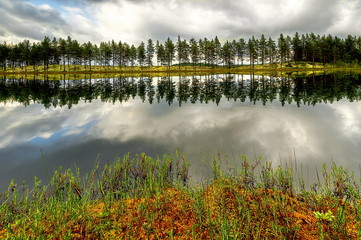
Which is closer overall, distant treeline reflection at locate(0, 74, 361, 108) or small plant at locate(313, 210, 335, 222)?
small plant at locate(313, 210, 335, 222)

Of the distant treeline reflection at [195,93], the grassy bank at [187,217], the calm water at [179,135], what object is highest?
the distant treeline reflection at [195,93]

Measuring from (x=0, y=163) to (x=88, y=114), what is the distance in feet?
35.8

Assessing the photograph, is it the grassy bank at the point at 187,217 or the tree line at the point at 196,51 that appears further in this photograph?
the tree line at the point at 196,51

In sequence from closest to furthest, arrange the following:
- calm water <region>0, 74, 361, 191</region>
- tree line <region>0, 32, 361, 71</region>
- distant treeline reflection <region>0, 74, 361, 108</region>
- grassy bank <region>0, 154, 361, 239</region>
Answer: grassy bank <region>0, 154, 361, 239</region> → calm water <region>0, 74, 361, 191</region> → distant treeline reflection <region>0, 74, 361, 108</region> → tree line <region>0, 32, 361, 71</region>

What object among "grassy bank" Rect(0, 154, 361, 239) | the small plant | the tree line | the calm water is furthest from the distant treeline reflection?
the tree line

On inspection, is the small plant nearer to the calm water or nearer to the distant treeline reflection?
the calm water

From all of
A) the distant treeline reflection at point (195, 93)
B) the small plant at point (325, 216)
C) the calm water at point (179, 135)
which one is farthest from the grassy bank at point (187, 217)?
the distant treeline reflection at point (195, 93)

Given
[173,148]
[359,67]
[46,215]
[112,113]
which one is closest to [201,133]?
[173,148]

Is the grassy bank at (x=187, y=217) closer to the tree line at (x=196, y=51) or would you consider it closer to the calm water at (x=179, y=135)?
the calm water at (x=179, y=135)

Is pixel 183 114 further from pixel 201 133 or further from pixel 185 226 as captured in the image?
pixel 185 226

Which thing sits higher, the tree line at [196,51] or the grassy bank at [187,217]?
the tree line at [196,51]

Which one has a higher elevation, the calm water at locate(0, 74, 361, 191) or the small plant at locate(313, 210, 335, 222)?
the calm water at locate(0, 74, 361, 191)

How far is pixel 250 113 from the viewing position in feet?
64.0

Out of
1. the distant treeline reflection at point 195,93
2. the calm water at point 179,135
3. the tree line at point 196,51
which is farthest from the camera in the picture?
the tree line at point 196,51
